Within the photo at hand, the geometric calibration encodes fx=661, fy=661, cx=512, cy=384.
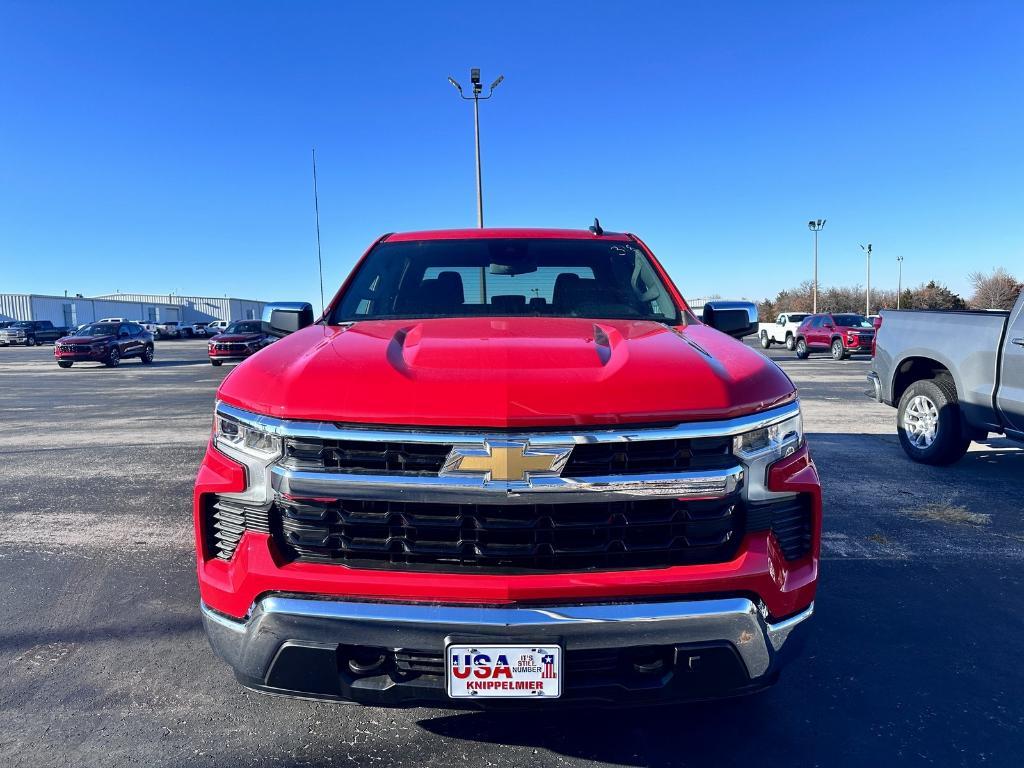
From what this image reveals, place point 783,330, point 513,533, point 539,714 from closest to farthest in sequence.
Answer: point 513,533 → point 539,714 → point 783,330

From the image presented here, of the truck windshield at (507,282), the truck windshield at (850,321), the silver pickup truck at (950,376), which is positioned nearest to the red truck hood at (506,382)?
the truck windshield at (507,282)

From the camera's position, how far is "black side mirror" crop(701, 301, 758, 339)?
348 centimetres

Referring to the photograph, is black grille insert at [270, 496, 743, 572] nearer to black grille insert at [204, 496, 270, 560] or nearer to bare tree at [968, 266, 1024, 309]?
black grille insert at [204, 496, 270, 560]

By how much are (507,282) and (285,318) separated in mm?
1191

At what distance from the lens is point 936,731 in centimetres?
234

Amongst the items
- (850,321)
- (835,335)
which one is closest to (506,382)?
(835,335)

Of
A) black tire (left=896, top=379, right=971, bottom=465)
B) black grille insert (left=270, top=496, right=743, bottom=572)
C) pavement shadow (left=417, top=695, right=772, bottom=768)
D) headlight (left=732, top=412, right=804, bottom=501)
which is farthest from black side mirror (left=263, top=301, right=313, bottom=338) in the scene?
black tire (left=896, top=379, right=971, bottom=465)

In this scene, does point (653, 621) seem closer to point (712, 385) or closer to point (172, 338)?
point (712, 385)

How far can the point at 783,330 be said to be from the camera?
30672mm

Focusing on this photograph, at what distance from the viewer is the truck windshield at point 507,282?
128 inches

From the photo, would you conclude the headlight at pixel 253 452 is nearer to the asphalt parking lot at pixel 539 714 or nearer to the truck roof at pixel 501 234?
the asphalt parking lot at pixel 539 714

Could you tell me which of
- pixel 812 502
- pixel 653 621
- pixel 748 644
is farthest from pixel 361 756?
pixel 812 502

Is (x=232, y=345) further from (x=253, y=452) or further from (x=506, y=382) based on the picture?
(x=506, y=382)

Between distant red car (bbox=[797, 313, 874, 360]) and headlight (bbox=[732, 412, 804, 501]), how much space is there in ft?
78.4
